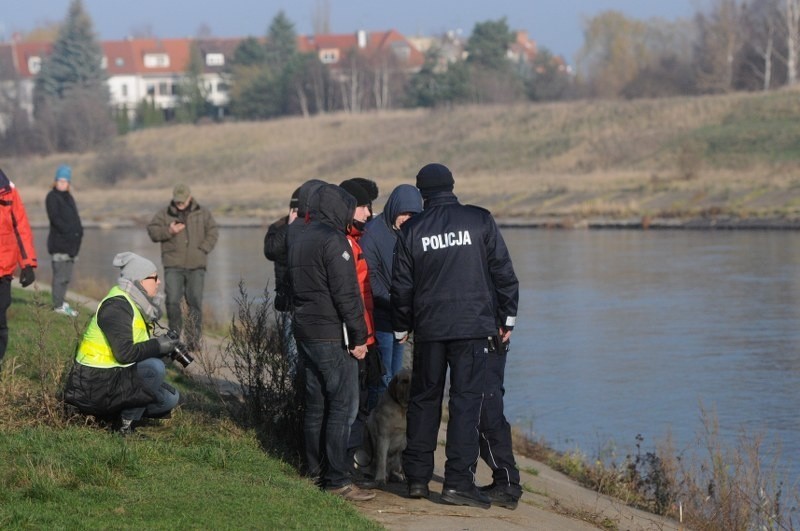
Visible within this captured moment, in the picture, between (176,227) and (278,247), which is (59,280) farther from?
(278,247)

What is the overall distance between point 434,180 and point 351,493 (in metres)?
1.88

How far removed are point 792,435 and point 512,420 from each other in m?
2.83

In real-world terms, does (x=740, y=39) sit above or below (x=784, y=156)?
above

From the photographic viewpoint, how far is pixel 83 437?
8.25m

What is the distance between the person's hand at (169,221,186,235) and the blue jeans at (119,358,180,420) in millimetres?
5249

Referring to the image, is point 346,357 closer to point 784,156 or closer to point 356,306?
point 356,306

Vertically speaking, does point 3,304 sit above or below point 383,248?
below

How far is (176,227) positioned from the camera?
13.9 m

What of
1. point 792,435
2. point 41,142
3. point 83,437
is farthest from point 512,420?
point 41,142

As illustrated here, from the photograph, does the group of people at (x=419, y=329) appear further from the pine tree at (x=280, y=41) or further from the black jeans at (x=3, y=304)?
the pine tree at (x=280, y=41)

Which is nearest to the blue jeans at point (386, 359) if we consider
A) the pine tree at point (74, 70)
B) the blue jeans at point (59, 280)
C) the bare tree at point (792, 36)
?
the blue jeans at point (59, 280)

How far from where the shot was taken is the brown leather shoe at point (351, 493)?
7.45 meters

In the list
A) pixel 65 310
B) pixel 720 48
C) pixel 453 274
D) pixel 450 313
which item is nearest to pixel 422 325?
pixel 450 313

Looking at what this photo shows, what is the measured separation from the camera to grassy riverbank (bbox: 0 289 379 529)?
658cm
